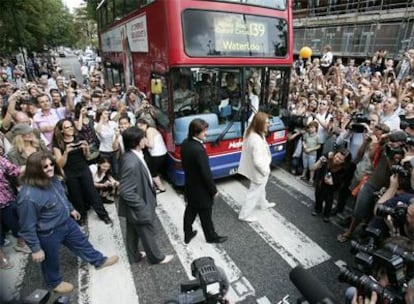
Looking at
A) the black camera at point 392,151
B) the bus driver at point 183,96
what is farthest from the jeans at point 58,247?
the black camera at point 392,151

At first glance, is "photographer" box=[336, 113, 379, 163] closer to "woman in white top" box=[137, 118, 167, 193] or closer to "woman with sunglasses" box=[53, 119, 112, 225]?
"woman in white top" box=[137, 118, 167, 193]

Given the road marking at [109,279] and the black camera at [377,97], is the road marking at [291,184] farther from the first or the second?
the road marking at [109,279]

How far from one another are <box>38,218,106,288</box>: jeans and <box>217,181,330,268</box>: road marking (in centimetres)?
243

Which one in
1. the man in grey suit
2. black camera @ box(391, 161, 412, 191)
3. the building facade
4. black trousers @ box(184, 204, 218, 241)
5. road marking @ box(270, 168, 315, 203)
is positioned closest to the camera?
black camera @ box(391, 161, 412, 191)

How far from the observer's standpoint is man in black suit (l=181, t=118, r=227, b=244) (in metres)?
3.54

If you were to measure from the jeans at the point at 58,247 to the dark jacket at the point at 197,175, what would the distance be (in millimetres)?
1401

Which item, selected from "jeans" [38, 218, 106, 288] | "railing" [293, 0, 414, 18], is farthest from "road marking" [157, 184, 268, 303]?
"railing" [293, 0, 414, 18]

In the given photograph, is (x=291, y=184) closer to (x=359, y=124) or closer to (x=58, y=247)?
(x=359, y=124)

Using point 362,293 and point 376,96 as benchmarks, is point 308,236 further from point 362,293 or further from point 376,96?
point 376,96

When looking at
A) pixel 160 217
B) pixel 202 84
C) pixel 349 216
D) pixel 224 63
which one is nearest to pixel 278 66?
pixel 224 63

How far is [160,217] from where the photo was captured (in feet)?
16.1

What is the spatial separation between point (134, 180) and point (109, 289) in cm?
140

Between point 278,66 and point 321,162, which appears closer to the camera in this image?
point 321,162

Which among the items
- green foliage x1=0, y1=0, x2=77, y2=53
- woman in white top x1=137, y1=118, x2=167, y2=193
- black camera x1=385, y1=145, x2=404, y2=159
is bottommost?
woman in white top x1=137, y1=118, x2=167, y2=193
